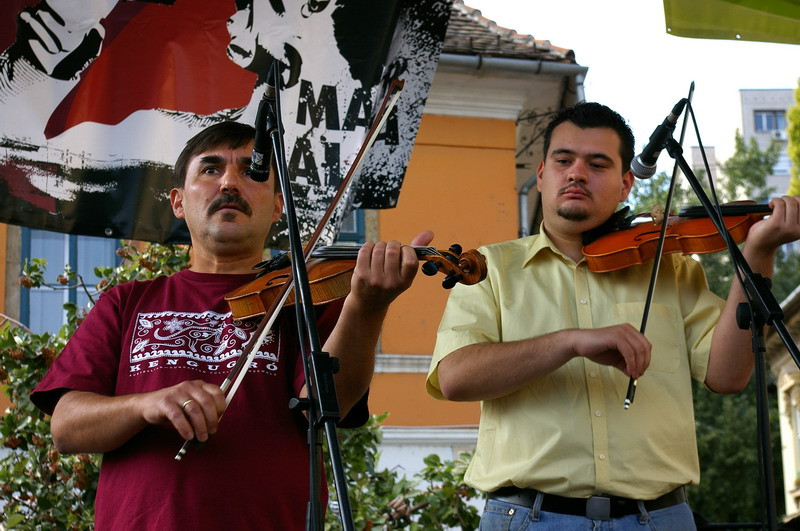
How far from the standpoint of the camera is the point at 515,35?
1080 cm

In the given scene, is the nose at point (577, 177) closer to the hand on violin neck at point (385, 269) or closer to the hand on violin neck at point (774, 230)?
the hand on violin neck at point (774, 230)

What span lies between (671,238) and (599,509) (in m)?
0.90

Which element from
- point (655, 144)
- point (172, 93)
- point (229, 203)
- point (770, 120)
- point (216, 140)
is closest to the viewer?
point (655, 144)

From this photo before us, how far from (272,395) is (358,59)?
71.4 inches

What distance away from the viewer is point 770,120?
180 ft

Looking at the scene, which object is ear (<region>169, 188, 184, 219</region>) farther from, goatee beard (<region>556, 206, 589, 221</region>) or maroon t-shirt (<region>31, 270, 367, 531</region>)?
goatee beard (<region>556, 206, 589, 221</region>)

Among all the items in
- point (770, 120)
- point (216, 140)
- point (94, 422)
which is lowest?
point (94, 422)

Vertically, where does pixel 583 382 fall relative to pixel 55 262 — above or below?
below

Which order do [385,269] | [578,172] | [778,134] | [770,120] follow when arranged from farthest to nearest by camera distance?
[770,120] < [778,134] < [578,172] < [385,269]

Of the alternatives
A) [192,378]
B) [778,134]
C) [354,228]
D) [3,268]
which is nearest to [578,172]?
[192,378]

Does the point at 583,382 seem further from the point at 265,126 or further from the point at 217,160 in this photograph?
the point at 217,160

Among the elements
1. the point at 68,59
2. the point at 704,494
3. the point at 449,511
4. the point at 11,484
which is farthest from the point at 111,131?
the point at 704,494

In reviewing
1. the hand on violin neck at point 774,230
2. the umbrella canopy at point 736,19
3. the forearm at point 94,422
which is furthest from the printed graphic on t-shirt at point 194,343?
the umbrella canopy at point 736,19

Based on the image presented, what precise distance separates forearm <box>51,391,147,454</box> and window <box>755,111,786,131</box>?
5563 centimetres
